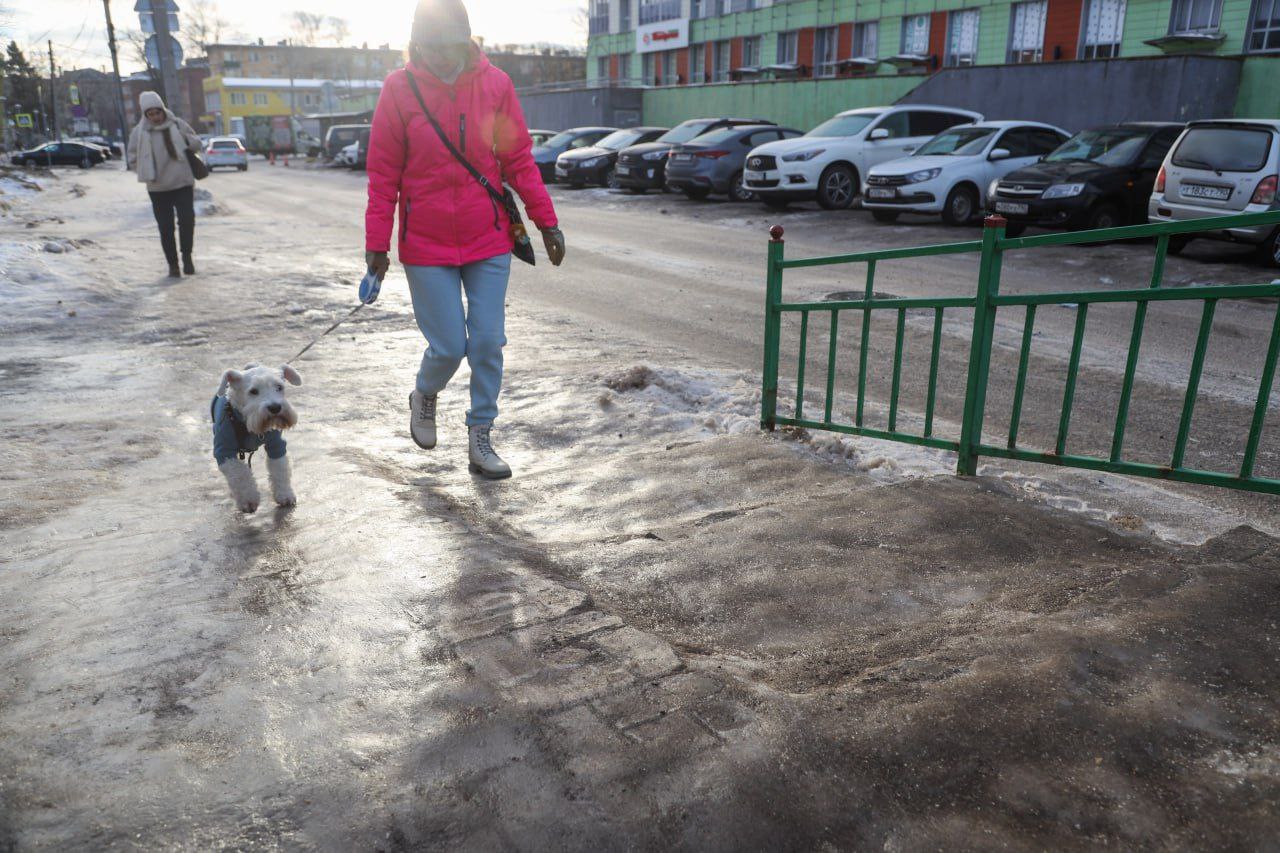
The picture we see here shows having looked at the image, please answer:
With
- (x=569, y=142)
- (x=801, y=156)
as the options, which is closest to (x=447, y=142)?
(x=801, y=156)

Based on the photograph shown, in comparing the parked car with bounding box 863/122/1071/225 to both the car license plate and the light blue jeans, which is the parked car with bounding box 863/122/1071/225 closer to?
the car license plate

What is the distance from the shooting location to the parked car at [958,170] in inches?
574

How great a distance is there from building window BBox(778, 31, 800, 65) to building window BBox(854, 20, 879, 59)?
3.33m

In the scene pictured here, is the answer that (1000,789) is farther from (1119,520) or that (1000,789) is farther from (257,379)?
(257,379)

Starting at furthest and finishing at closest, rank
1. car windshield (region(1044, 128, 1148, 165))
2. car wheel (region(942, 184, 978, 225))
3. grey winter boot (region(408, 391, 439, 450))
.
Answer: car wheel (region(942, 184, 978, 225)) < car windshield (region(1044, 128, 1148, 165)) < grey winter boot (region(408, 391, 439, 450))

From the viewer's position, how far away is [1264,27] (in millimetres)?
23125

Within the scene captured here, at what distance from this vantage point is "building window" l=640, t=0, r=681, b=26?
45156mm

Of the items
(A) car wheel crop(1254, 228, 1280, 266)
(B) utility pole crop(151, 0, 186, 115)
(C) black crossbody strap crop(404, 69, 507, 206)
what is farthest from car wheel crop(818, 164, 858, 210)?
(C) black crossbody strap crop(404, 69, 507, 206)

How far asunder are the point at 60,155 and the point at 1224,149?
5370 cm

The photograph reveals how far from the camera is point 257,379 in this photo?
3816mm

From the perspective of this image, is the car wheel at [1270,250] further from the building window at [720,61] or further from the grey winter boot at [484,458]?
the building window at [720,61]

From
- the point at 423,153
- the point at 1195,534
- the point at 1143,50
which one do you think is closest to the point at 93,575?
the point at 423,153

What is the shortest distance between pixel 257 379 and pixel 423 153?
46.5 inches

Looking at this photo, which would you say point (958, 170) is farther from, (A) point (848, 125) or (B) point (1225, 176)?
(B) point (1225, 176)
